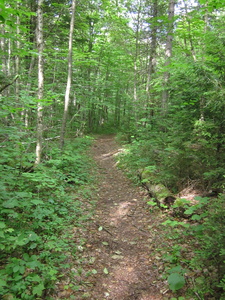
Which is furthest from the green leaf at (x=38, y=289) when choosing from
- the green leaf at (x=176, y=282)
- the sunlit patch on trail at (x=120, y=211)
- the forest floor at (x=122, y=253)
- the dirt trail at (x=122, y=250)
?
the sunlit patch on trail at (x=120, y=211)

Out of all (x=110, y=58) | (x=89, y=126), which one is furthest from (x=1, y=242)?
(x=110, y=58)

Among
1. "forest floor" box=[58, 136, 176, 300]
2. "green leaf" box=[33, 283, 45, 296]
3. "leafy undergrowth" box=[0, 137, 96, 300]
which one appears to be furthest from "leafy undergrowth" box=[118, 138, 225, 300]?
"green leaf" box=[33, 283, 45, 296]

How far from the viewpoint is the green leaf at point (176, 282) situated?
9.23 ft

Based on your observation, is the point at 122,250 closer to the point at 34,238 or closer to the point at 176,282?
the point at 176,282

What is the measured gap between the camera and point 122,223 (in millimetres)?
5062

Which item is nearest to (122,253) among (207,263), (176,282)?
(176,282)

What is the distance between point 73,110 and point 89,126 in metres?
3.89

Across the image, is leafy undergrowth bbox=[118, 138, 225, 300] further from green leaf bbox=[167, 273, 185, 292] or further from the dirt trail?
the dirt trail

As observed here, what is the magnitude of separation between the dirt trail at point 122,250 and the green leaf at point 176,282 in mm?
245

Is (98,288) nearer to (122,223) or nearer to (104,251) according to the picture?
(104,251)

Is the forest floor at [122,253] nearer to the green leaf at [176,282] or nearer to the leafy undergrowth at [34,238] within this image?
the green leaf at [176,282]

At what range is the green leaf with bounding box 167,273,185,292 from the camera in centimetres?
281

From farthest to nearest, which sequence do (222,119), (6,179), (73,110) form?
1. (73,110)
2. (222,119)
3. (6,179)

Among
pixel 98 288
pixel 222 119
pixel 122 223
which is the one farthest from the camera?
pixel 122 223
